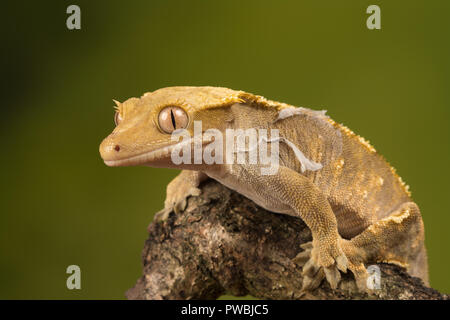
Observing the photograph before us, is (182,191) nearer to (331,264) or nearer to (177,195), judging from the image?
(177,195)

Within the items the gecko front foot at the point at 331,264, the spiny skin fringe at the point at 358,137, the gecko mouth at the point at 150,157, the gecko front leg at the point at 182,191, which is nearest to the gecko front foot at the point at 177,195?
the gecko front leg at the point at 182,191

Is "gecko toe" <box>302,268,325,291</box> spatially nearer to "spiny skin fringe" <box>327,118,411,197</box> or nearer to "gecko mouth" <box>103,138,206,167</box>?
"spiny skin fringe" <box>327,118,411,197</box>

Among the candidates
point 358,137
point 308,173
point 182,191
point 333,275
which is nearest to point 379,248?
point 333,275

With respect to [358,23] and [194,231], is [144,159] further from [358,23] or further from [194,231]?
A: [358,23]

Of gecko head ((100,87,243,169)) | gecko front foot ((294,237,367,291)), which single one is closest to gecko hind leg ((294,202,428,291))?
gecko front foot ((294,237,367,291))

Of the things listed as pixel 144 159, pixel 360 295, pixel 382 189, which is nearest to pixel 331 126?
pixel 382 189
